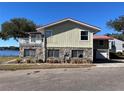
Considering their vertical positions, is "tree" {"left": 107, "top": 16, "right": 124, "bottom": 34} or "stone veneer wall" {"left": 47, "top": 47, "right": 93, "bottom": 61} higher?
"tree" {"left": 107, "top": 16, "right": 124, "bottom": 34}

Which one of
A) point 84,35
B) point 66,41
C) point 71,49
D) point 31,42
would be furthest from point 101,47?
point 31,42

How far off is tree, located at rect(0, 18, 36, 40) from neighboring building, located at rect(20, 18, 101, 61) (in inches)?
1463

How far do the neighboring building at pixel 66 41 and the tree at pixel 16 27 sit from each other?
37161mm

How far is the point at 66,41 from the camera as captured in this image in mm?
34656

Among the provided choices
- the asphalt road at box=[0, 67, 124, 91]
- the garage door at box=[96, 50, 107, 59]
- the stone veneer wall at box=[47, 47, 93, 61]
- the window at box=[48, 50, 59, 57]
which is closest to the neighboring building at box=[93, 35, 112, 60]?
the garage door at box=[96, 50, 107, 59]

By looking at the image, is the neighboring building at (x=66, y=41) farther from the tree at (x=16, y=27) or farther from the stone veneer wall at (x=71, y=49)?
the tree at (x=16, y=27)

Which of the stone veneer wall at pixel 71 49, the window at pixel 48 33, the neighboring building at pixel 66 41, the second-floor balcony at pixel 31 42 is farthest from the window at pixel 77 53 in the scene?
the second-floor balcony at pixel 31 42

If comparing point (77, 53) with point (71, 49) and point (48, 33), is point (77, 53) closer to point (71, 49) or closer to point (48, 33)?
point (71, 49)

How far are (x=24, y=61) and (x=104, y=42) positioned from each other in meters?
16.1

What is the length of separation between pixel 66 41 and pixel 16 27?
39.5 metres

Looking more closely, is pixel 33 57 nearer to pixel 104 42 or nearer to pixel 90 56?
Answer: pixel 90 56

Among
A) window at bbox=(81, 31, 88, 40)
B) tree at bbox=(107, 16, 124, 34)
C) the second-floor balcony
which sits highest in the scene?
tree at bbox=(107, 16, 124, 34)

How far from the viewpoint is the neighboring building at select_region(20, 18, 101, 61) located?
34.4m

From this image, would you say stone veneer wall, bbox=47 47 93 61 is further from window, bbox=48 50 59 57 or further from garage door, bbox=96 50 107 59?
garage door, bbox=96 50 107 59
